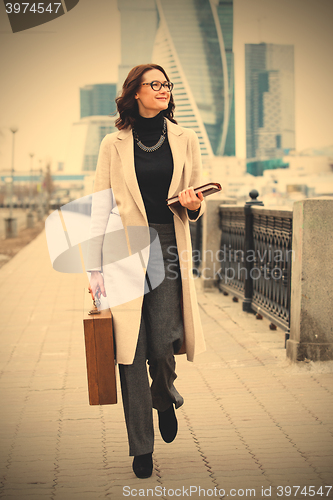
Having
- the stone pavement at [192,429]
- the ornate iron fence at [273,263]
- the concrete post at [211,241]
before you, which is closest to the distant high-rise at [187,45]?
the concrete post at [211,241]

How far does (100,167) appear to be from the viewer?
2850 millimetres

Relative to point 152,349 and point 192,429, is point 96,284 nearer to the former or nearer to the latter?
point 152,349

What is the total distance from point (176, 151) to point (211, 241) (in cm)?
603

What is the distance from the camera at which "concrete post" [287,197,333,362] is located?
4477 mm

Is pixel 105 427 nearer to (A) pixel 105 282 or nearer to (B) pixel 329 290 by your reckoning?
(A) pixel 105 282

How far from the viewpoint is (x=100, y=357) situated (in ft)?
8.75

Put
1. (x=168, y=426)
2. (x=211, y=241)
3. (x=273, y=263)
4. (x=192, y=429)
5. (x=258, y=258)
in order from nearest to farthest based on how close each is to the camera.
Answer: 1. (x=168, y=426)
2. (x=192, y=429)
3. (x=273, y=263)
4. (x=258, y=258)
5. (x=211, y=241)

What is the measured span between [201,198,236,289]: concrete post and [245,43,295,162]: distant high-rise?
345 ft

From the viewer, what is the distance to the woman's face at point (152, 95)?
2.79m

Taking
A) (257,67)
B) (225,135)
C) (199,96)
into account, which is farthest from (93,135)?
(257,67)

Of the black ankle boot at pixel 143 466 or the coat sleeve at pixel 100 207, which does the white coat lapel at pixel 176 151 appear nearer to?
the coat sleeve at pixel 100 207

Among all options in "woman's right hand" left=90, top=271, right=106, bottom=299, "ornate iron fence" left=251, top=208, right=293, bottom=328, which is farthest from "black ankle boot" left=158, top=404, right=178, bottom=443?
"ornate iron fence" left=251, top=208, right=293, bottom=328

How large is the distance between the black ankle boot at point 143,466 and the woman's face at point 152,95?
1.82 metres

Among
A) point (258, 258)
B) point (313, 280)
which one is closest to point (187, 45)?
point (258, 258)
